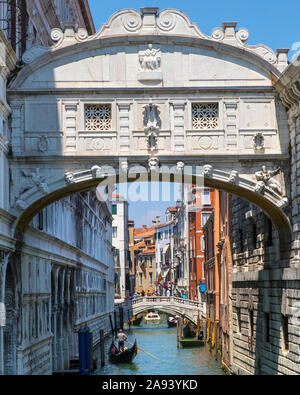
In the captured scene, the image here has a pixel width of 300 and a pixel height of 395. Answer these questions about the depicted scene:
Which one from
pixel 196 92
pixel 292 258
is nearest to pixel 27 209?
pixel 196 92

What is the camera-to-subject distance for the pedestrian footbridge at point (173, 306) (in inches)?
1692

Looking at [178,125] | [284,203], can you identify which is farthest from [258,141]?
[178,125]

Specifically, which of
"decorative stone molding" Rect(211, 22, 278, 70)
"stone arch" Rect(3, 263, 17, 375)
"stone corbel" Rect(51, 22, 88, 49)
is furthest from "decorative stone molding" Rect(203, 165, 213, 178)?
"stone arch" Rect(3, 263, 17, 375)

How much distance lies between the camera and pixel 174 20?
16.5m

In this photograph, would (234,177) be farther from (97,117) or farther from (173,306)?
(173,306)

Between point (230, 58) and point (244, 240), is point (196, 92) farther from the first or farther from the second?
point (244, 240)

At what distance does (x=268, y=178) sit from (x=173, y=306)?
3274cm

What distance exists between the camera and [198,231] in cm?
5441

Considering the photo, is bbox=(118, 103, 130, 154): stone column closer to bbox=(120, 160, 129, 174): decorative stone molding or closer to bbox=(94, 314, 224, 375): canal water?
bbox=(120, 160, 129, 174): decorative stone molding

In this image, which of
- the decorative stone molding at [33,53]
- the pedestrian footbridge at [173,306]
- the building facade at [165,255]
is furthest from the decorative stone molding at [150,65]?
the building facade at [165,255]

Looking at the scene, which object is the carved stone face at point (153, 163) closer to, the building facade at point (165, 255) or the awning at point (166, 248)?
the building facade at point (165, 255)

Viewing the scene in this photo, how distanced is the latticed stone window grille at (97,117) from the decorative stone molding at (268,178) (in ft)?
10.5

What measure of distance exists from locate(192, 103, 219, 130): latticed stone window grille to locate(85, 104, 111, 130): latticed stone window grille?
1.76 m

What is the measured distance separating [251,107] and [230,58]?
3.61ft
